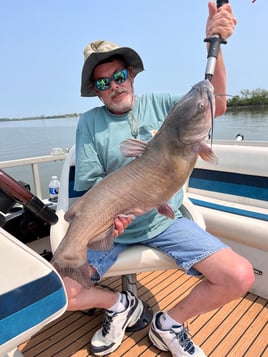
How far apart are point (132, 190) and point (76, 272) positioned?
55 cm

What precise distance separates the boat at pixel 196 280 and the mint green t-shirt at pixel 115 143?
165 mm

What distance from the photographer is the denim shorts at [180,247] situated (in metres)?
1.99

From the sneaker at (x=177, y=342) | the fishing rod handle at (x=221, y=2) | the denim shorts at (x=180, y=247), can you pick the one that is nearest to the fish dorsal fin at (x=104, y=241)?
the denim shorts at (x=180, y=247)

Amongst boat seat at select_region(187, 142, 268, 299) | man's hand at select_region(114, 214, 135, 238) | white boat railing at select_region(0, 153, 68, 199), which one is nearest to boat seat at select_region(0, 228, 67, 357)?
man's hand at select_region(114, 214, 135, 238)

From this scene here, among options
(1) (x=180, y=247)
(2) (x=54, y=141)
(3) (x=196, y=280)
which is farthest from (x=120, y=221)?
(2) (x=54, y=141)

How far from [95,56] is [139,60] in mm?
346

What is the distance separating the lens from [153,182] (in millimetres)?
1682

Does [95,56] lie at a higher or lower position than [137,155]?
higher

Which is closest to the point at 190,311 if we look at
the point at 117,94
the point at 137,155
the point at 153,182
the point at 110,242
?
the point at 110,242

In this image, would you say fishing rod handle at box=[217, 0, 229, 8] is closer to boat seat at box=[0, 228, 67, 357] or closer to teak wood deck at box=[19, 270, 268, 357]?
boat seat at box=[0, 228, 67, 357]

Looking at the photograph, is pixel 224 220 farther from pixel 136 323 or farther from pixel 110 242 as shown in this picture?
pixel 110 242

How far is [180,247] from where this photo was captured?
2055 millimetres

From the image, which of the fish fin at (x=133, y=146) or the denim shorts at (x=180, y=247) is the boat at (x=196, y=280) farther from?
the fish fin at (x=133, y=146)

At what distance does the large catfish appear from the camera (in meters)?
1.58
